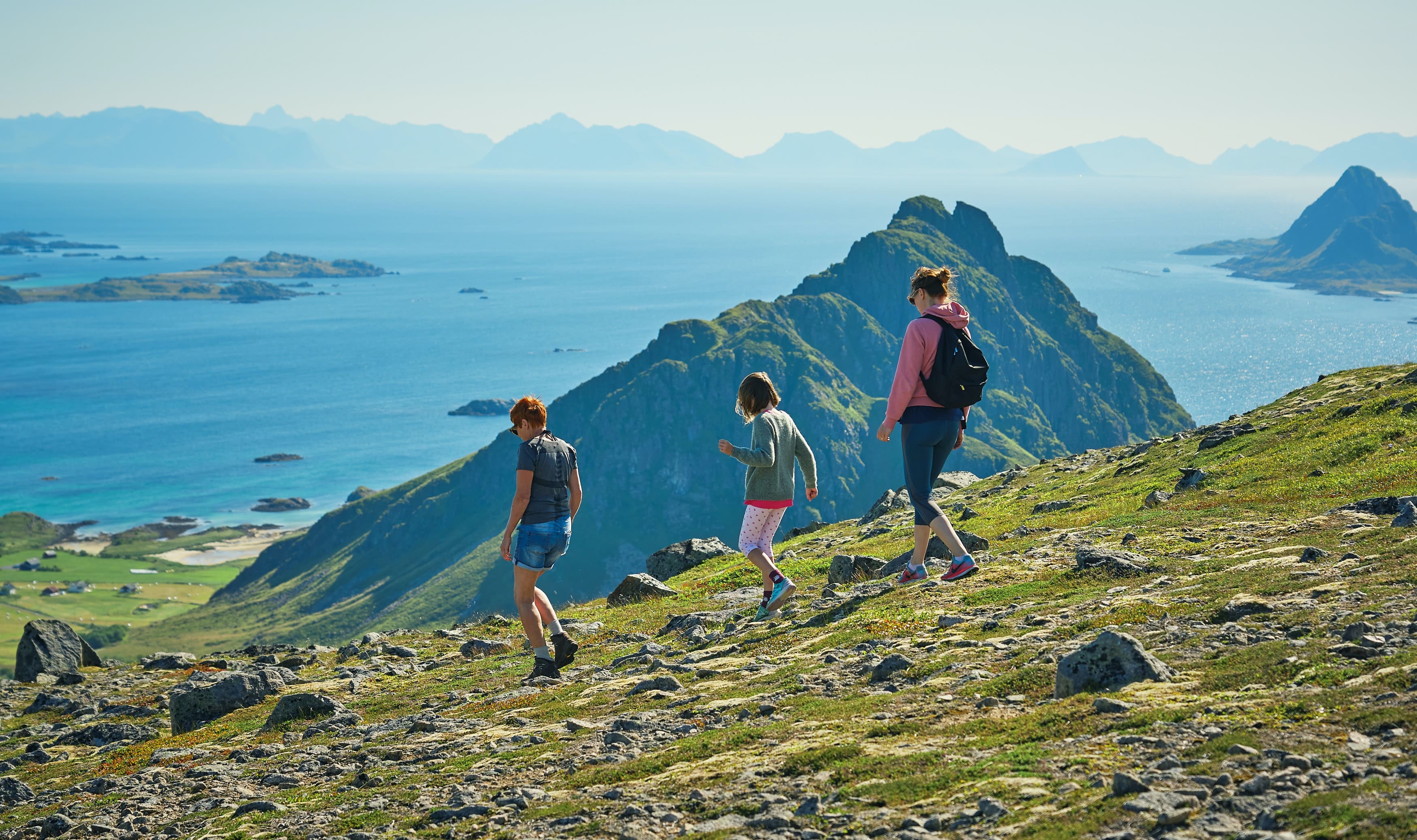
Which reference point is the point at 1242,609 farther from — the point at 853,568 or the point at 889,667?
the point at 853,568

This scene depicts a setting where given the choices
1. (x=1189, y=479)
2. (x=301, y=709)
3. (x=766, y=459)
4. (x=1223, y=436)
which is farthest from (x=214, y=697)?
(x=1223, y=436)

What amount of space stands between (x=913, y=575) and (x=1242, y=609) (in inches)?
258

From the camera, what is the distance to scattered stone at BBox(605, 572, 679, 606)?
2520cm

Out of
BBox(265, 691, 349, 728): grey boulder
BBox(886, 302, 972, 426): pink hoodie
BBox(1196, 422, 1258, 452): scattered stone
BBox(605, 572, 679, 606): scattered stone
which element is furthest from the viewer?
BBox(1196, 422, 1258, 452): scattered stone

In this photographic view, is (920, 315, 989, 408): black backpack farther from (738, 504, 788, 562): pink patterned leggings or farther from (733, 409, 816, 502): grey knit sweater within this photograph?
(738, 504, 788, 562): pink patterned leggings

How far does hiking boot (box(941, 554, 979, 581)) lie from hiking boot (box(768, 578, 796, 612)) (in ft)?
8.77

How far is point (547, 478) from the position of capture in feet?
50.9

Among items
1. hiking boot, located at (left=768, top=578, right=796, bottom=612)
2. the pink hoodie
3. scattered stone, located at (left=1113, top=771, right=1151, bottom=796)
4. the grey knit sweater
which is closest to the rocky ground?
scattered stone, located at (left=1113, top=771, right=1151, bottom=796)

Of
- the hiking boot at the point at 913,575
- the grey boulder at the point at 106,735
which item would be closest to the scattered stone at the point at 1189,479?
the hiking boot at the point at 913,575

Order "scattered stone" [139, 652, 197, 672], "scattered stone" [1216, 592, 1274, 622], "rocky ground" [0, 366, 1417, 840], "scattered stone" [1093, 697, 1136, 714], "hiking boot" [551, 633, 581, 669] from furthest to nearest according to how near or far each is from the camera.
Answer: "scattered stone" [139, 652, 197, 672], "hiking boot" [551, 633, 581, 669], "scattered stone" [1216, 592, 1274, 622], "scattered stone" [1093, 697, 1136, 714], "rocky ground" [0, 366, 1417, 840]

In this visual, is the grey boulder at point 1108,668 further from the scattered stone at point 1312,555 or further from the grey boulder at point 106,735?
the grey boulder at point 106,735

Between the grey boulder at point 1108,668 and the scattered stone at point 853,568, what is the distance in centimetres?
986

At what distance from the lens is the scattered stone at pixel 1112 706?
9.33 m

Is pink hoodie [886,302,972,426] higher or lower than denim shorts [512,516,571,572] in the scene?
higher
